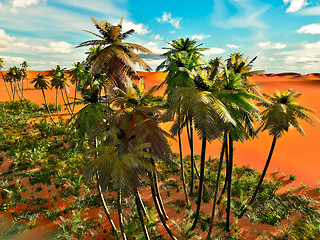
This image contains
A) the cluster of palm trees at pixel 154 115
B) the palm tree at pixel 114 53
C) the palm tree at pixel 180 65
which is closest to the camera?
the cluster of palm trees at pixel 154 115

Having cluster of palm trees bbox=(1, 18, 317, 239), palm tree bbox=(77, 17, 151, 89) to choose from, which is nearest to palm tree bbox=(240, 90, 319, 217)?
cluster of palm trees bbox=(1, 18, 317, 239)

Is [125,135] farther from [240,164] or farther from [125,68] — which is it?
[240,164]

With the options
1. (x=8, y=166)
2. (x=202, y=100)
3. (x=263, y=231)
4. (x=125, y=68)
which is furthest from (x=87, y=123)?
(x=8, y=166)

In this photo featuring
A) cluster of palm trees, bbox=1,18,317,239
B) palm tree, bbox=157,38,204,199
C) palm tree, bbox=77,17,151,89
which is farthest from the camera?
palm tree, bbox=77,17,151,89

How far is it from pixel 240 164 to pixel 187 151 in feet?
18.8

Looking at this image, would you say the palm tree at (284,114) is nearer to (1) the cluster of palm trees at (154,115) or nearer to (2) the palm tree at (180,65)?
(1) the cluster of palm trees at (154,115)

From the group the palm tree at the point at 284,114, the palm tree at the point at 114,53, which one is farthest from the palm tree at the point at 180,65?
the palm tree at the point at 284,114

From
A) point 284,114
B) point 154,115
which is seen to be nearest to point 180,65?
point 154,115

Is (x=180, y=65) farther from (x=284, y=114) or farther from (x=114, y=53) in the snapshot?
(x=284, y=114)

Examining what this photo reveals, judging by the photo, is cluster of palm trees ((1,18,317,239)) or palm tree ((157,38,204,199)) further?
palm tree ((157,38,204,199))

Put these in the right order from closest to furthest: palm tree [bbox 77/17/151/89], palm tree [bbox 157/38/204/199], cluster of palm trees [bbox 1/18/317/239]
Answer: cluster of palm trees [bbox 1/18/317/239] < palm tree [bbox 157/38/204/199] < palm tree [bbox 77/17/151/89]

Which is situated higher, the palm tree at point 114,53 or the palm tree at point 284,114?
the palm tree at point 114,53

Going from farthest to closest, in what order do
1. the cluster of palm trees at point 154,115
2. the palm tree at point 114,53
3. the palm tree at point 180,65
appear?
the palm tree at point 114,53 → the palm tree at point 180,65 → the cluster of palm trees at point 154,115

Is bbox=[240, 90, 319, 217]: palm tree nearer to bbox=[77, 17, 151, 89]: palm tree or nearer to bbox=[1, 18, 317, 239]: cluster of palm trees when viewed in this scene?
bbox=[1, 18, 317, 239]: cluster of palm trees
